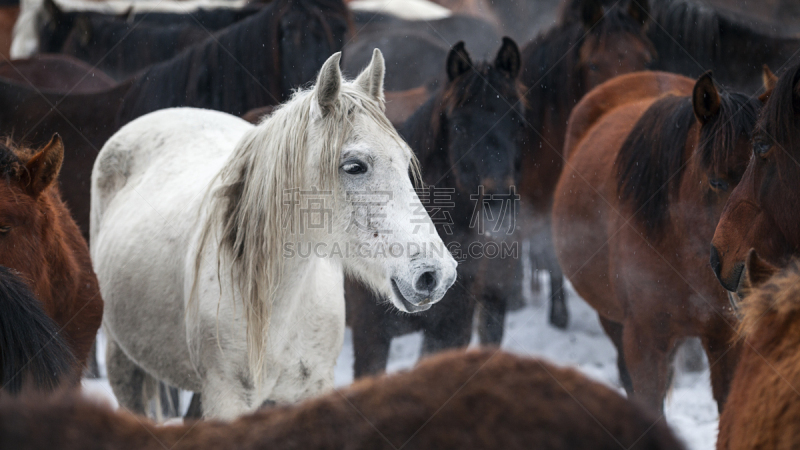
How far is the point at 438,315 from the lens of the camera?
12.4 feet

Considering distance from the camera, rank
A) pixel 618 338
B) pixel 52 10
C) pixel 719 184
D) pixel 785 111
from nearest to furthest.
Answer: pixel 785 111, pixel 719 184, pixel 618 338, pixel 52 10

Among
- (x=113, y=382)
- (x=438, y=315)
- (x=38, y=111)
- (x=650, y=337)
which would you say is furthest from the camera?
(x=38, y=111)

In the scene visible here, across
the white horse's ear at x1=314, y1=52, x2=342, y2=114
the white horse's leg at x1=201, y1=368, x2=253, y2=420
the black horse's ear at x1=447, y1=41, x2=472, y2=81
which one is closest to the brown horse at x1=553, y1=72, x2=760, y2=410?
the black horse's ear at x1=447, y1=41, x2=472, y2=81

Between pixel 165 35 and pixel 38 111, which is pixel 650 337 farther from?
pixel 165 35

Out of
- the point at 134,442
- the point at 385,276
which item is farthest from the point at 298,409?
the point at 385,276

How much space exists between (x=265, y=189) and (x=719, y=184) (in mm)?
1973

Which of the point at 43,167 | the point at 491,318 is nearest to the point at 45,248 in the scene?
the point at 43,167

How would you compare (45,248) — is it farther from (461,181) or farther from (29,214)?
(461,181)

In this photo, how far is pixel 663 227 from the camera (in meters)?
3.25

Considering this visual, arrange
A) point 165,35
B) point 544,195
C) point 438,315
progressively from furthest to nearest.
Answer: point 165,35
point 544,195
point 438,315

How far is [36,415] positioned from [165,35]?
7.64 meters

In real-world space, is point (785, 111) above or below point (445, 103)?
above

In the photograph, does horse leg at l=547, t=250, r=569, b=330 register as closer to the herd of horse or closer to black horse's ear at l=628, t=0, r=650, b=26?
the herd of horse

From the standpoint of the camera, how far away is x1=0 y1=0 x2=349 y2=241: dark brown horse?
199 inches
